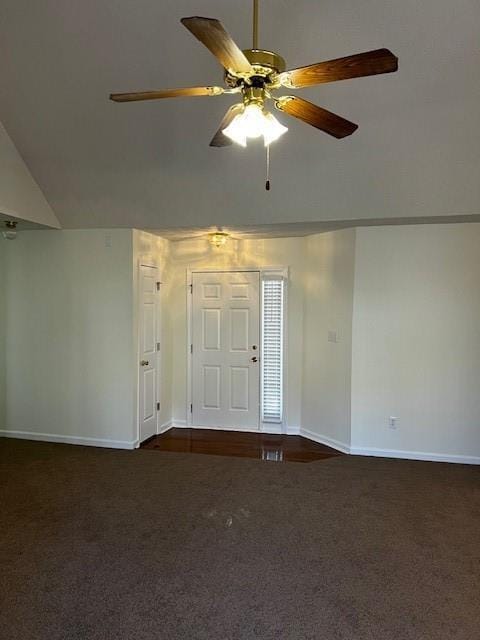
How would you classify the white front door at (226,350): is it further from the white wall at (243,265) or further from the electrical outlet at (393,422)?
the electrical outlet at (393,422)

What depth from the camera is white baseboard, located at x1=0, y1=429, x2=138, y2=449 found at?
5.18 meters

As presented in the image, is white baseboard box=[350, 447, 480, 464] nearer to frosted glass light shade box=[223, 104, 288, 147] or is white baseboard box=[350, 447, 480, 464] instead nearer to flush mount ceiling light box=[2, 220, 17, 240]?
frosted glass light shade box=[223, 104, 288, 147]

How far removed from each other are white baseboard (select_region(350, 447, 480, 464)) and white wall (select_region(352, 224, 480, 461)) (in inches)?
0.4

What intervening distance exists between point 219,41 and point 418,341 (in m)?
3.84

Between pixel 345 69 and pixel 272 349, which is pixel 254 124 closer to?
pixel 345 69

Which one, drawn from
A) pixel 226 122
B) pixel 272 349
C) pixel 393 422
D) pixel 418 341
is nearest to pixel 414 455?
pixel 393 422

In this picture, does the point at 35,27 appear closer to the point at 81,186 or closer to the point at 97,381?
the point at 81,186

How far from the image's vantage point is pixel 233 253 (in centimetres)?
594

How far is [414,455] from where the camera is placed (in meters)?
4.82

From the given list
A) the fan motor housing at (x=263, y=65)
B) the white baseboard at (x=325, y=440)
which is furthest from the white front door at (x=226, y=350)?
the fan motor housing at (x=263, y=65)

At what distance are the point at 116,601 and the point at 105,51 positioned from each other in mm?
3505

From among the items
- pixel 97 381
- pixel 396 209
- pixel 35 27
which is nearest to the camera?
pixel 35 27

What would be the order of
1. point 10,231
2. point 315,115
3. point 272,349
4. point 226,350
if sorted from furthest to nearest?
point 226,350 → point 272,349 → point 10,231 → point 315,115

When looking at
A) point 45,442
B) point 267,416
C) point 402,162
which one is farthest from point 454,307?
point 45,442
